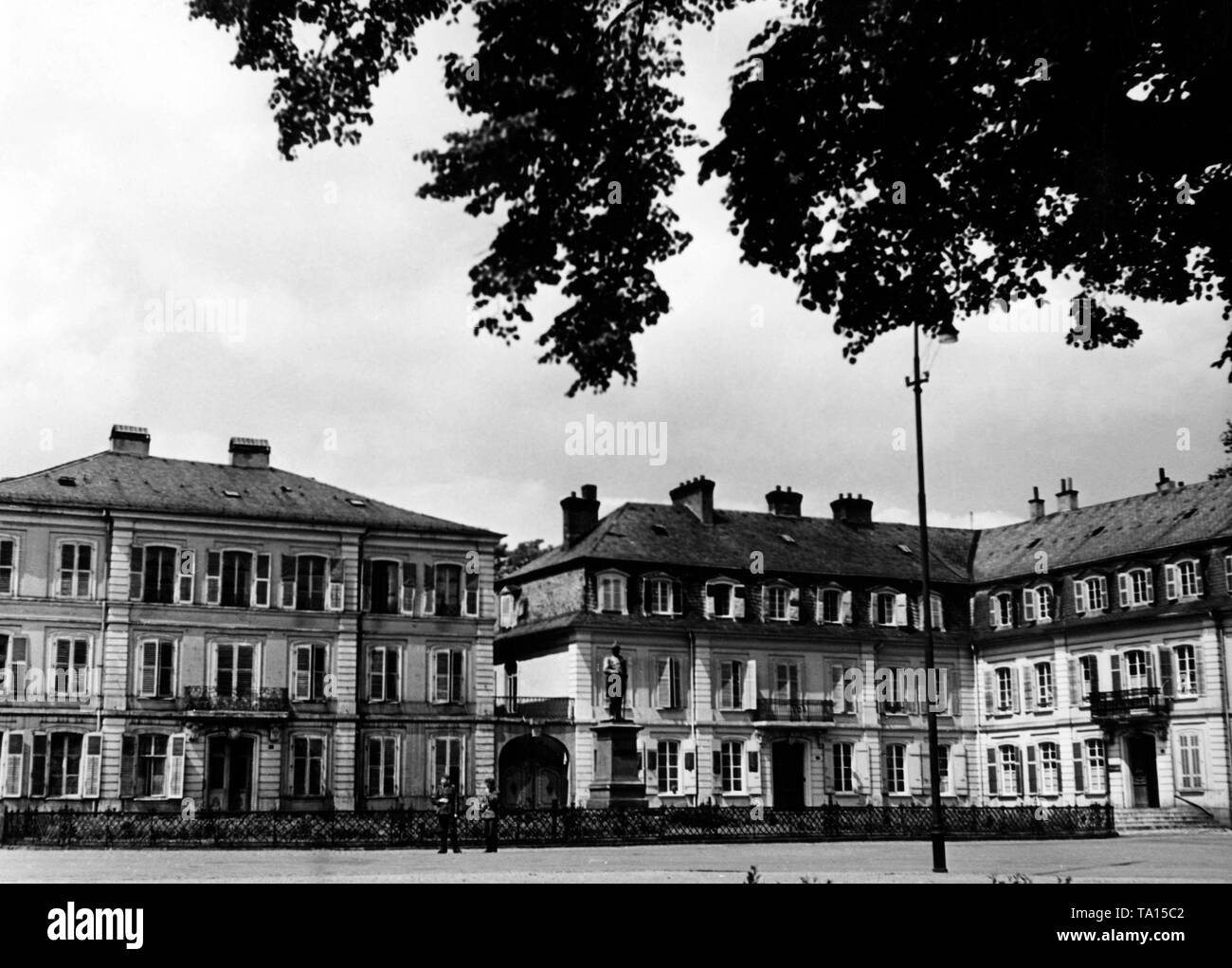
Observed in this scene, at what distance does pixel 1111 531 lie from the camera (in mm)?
53094

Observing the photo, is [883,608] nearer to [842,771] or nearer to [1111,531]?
[842,771]

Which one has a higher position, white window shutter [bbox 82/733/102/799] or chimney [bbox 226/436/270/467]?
chimney [bbox 226/436/270/467]

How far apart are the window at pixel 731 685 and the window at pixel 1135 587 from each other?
12639 mm

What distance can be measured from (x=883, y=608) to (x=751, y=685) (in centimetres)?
631

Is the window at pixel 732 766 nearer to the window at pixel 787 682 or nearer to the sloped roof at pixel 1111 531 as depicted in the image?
the window at pixel 787 682

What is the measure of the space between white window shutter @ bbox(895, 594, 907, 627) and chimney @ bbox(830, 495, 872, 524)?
158 inches

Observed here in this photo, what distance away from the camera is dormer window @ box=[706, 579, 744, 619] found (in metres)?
52.7

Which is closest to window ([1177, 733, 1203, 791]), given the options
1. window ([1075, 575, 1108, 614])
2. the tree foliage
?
window ([1075, 575, 1108, 614])

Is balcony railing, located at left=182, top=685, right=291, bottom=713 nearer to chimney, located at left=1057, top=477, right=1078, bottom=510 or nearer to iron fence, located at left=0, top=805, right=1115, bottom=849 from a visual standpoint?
iron fence, located at left=0, top=805, right=1115, bottom=849

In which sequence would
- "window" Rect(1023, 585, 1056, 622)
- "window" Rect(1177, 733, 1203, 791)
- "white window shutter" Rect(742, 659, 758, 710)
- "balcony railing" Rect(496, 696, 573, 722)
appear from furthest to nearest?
"window" Rect(1023, 585, 1056, 622), "white window shutter" Rect(742, 659, 758, 710), "balcony railing" Rect(496, 696, 573, 722), "window" Rect(1177, 733, 1203, 791)

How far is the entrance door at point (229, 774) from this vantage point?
44.4m

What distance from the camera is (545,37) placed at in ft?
38.8
